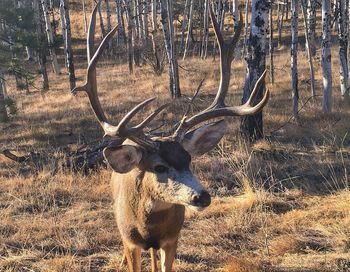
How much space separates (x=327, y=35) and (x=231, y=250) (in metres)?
8.60

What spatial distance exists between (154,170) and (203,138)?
657mm

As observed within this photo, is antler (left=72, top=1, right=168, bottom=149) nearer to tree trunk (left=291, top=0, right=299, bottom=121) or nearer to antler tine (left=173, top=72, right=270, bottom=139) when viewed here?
antler tine (left=173, top=72, right=270, bottom=139)

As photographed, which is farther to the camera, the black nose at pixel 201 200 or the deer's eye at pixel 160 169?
the deer's eye at pixel 160 169

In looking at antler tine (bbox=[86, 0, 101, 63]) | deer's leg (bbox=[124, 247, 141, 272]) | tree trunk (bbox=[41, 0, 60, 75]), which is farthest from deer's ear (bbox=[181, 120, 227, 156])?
tree trunk (bbox=[41, 0, 60, 75])

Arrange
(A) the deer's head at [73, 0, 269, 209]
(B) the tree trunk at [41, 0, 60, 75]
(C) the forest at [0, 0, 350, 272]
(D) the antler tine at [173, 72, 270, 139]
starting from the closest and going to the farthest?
(A) the deer's head at [73, 0, 269, 209] → (C) the forest at [0, 0, 350, 272] → (D) the antler tine at [173, 72, 270, 139] → (B) the tree trunk at [41, 0, 60, 75]

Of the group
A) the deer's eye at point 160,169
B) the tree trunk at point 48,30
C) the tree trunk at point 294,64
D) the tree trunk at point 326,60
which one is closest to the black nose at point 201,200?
the deer's eye at point 160,169

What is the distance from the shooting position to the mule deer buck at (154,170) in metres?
3.42

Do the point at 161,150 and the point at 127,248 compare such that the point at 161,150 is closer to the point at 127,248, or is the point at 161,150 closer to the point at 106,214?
the point at 127,248

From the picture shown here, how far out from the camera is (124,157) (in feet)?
11.8

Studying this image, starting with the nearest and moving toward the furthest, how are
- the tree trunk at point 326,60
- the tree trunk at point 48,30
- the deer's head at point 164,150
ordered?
the deer's head at point 164,150
the tree trunk at point 326,60
the tree trunk at point 48,30

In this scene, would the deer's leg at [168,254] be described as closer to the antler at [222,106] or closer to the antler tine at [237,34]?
the antler at [222,106]

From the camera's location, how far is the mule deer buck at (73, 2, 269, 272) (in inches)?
135

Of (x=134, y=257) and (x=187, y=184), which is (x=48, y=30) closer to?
(x=134, y=257)

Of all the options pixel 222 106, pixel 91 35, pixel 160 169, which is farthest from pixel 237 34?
pixel 160 169
